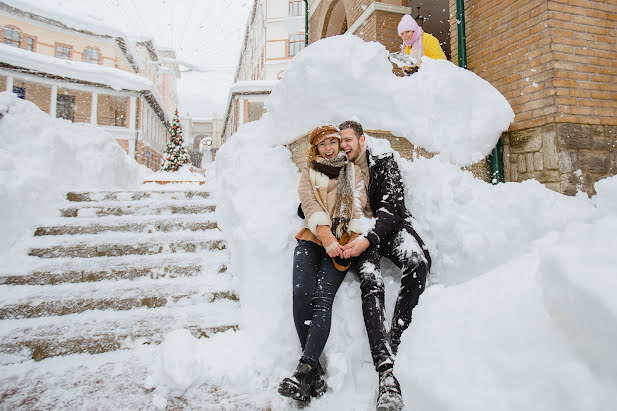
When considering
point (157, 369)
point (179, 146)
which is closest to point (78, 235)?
point (157, 369)

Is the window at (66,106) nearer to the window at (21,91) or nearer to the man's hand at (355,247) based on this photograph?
the window at (21,91)

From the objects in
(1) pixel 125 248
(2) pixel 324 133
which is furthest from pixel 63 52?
(2) pixel 324 133

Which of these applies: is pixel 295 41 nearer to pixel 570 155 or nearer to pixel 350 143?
pixel 570 155

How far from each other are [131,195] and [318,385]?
3802 mm

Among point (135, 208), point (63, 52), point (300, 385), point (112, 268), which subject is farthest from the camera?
point (63, 52)

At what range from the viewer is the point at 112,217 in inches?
157

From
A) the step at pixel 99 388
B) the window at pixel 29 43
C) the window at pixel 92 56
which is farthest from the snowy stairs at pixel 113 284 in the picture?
the window at pixel 92 56

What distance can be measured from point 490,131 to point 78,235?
15.7 ft

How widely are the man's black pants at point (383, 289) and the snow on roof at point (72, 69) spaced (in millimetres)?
23390

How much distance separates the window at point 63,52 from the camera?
73.8ft

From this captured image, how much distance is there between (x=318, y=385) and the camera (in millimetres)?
1986

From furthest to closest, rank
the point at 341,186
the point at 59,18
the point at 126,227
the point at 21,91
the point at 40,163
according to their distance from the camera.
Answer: the point at 59,18 < the point at 21,91 < the point at 40,163 < the point at 126,227 < the point at 341,186

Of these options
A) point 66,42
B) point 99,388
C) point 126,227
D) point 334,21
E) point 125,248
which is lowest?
point 99,388

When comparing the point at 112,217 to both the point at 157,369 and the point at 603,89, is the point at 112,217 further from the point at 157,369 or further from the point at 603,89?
the point at 603,89
